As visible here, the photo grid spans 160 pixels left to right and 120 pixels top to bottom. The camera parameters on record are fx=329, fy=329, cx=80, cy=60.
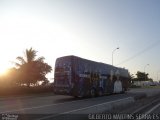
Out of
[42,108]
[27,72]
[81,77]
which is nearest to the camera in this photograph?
[42,108]

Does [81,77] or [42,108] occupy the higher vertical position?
[81,77]

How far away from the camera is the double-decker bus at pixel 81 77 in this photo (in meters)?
29.7

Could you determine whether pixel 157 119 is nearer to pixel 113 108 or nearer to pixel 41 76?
pixel 113 108

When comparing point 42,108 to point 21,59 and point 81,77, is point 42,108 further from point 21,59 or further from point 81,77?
point 21,59

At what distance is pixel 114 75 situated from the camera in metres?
41.2

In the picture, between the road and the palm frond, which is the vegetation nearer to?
the palm frond

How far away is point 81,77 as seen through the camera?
31.1 meters

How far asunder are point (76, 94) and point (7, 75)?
3493 cm

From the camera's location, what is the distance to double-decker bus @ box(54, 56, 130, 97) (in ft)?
97.5

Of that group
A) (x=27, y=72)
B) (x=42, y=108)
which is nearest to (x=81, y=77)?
(x=42, y=108)

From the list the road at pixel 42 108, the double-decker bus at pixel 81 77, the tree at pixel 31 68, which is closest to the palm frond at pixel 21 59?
the tree at pixel 31 68

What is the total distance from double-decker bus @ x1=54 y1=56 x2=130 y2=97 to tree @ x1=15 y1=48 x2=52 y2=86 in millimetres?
25420

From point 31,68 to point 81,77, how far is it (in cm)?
3272

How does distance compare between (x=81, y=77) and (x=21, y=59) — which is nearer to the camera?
(x=81, y=77)
